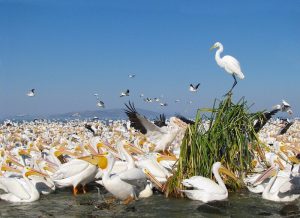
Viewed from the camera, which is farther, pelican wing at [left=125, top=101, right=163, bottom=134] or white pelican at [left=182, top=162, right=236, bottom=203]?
pelican wing at [left=125, top=101, right=163, bottom=134]

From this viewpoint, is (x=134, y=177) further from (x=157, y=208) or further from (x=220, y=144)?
(x=220, y=144)

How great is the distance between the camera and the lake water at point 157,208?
26.1 ft

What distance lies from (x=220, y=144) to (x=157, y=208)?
1.78m

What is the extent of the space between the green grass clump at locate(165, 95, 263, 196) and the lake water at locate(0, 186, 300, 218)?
48 centimetres

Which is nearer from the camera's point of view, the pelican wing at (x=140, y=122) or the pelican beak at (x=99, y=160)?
the pelican beak at (x=99, y=160)

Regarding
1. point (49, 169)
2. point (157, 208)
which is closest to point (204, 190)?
point (157, 208)

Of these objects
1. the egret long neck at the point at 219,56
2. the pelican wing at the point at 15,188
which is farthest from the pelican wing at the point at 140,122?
the pelican wing at the point at 15,188

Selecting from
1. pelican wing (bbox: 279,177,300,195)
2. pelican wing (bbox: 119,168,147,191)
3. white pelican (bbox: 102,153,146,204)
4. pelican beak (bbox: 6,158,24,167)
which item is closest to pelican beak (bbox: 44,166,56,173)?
pelican beak (bbox: 6,158,24,167)

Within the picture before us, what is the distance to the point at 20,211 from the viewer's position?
27.2ft

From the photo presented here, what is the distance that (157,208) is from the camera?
27.2 feet

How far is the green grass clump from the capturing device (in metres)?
9.02

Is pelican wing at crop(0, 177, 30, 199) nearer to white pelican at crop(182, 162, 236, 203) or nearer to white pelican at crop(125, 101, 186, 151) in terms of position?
white pelican at crop(182, 162, 236, 203)

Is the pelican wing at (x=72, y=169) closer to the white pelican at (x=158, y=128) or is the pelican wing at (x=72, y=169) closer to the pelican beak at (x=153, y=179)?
the pelican beak at (x=153, y=179)

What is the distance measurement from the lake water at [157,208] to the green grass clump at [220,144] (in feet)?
1.58
